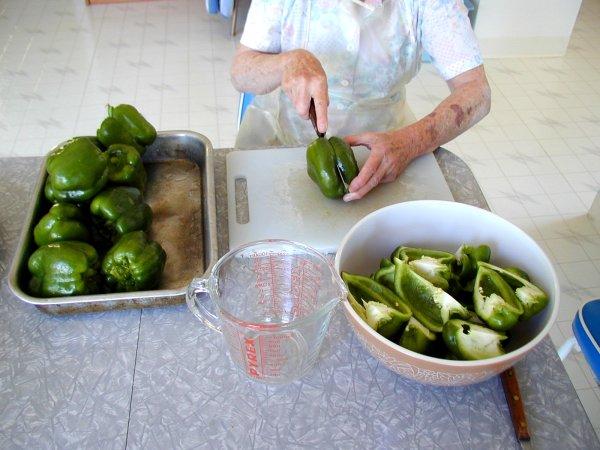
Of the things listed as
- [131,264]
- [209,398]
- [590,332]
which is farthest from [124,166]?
[590,332]

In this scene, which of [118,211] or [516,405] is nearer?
[516,405]

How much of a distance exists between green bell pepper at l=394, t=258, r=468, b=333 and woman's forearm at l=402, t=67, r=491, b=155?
0.43m

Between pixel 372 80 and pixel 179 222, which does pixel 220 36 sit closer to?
pixel 372 80

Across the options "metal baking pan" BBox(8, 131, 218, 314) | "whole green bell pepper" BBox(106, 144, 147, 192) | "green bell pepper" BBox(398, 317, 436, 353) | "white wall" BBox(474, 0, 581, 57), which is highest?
"green bell pepper" BBox(398, 317, 436, 353)

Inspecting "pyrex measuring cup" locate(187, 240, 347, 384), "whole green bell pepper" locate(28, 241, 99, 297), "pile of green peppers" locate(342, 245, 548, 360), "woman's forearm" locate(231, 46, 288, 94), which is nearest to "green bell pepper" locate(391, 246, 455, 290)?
"pile of green peppers" locate(342, 245, 548, 360)

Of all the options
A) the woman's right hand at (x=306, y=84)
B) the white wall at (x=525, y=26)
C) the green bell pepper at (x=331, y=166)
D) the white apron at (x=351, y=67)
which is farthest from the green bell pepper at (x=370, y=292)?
the white wall at (x=525, y=26)

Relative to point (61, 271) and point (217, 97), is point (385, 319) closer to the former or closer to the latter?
point (61, 271)

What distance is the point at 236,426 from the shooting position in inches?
24.9

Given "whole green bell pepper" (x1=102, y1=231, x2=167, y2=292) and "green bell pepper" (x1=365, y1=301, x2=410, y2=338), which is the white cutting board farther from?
"green bell pepper" (x1=365, y1=301, x2=410, y2=338)

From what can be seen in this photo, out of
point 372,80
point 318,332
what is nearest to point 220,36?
point 372,80

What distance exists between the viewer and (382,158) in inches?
37.6

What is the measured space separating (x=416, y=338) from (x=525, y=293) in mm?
152

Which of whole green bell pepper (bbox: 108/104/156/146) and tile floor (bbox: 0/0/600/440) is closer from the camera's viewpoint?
whole green bell pepper (bbox: 108/104/156/146)

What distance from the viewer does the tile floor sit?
202 cm
